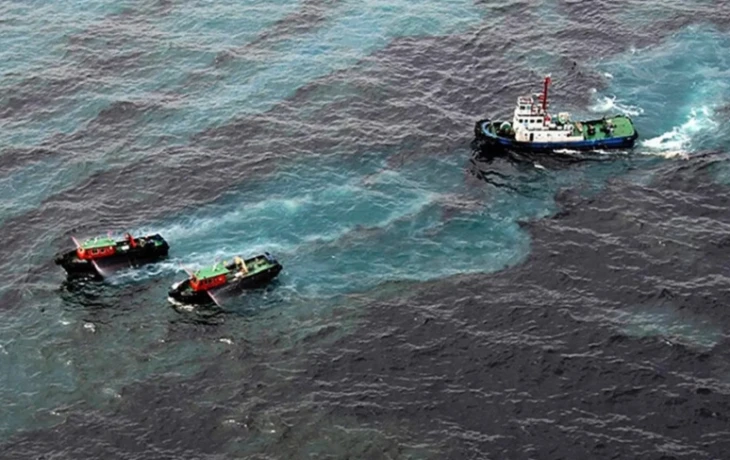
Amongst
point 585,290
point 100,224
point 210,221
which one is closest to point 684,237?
point 585,290

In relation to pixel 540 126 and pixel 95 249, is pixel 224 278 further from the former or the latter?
pixel 540 126

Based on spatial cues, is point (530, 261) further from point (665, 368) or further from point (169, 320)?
point (169, 320)

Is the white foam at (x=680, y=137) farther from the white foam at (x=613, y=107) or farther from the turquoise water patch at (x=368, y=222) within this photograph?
the white foam at (x=613, y=107)

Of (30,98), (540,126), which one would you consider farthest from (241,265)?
(30,98)

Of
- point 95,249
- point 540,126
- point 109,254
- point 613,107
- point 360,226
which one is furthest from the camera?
point 613,107

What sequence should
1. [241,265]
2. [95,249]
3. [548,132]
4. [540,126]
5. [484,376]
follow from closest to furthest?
[484,376] < [241,265] < [95,249] < [548,132] < [540,126]

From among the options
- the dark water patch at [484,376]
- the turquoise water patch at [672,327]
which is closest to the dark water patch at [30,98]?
the dark water patch at [484,376]

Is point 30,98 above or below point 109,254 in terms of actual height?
above
